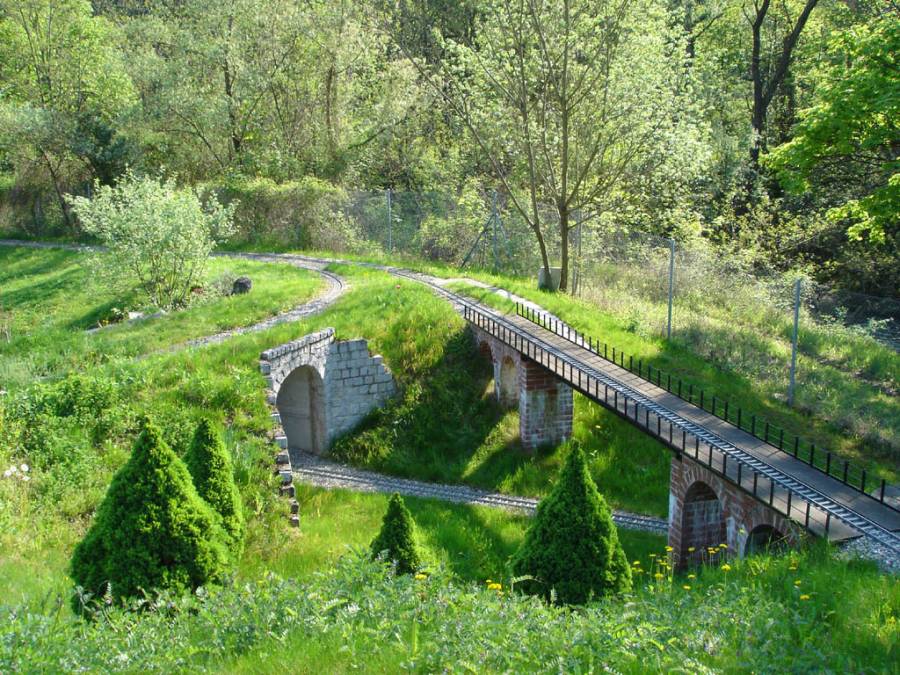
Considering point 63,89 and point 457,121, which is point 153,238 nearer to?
point 457,121

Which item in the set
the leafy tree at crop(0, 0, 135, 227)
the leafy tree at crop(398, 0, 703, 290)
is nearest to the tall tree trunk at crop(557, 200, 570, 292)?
the leafy tree at crop(398, 0, 703, 290)

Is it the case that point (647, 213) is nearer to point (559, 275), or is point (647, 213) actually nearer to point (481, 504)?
point (559, 275)

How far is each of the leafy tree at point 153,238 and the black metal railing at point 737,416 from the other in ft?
28.7

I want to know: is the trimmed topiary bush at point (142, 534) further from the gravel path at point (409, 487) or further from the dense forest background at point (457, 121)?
the dense forest background at point (457, 121)

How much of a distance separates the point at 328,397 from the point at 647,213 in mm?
12745

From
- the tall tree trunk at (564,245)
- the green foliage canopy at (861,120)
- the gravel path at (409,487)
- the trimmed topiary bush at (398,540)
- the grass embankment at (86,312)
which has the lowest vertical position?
the gravel path at (409,487)

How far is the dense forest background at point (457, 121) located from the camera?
22266 millimetres

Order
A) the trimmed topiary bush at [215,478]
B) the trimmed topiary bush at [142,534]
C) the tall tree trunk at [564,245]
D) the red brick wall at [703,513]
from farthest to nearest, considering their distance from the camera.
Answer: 1. the tall tree trunk at [564,245]
2. the red brick wall at [703,513]
3. the trimmed topiary bush at [215,478]
4. the trimmed topiary bush at [142,534]

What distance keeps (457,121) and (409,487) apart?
19451 millimetres

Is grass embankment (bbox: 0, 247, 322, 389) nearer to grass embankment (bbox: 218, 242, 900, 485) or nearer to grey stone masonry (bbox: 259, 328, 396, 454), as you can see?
grey stone masonry (bbox: 259, 328, 396, 454)

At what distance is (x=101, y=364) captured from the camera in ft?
56.1

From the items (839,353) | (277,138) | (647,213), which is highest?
(277,138)

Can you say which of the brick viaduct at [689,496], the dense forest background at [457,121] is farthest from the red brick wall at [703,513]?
the dense forest background at [457,121]

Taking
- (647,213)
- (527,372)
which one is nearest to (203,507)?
(527,372)
